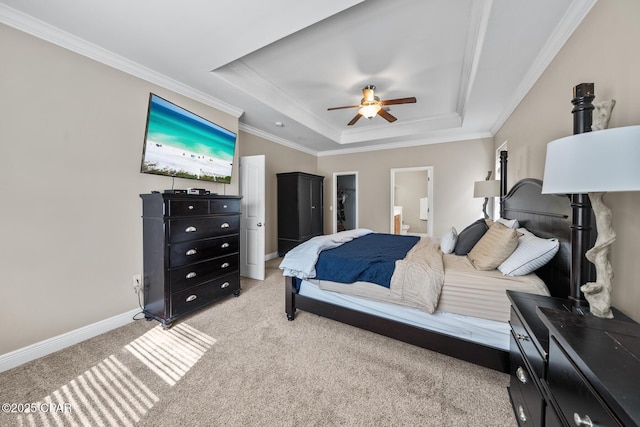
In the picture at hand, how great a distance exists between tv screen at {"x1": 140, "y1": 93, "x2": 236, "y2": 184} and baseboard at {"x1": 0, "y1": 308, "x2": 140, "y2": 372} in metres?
1.47

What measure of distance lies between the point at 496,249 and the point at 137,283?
3.26 meters

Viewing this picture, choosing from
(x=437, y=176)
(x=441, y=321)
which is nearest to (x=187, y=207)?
(x=441, y=321)

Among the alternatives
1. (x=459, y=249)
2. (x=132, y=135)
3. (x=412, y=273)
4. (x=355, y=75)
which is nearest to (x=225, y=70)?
(x=132, y=135)

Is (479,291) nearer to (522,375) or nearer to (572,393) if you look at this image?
(522,375)

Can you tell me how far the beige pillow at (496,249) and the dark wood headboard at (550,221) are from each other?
0.85 ft

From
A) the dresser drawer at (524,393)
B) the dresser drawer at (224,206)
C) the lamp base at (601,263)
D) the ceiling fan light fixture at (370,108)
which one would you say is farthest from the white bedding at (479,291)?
the ceiling fan light fixture at (370,108)

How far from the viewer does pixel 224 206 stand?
276 centimetres

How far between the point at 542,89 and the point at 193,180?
3.79 meters

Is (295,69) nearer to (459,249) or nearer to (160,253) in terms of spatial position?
(160,253)

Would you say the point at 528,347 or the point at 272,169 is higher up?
the point at 272,169

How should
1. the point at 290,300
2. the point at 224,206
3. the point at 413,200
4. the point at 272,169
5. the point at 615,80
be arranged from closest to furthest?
the point at 615,80
the point at 290,300
the point at 224,206
the point at 272,169
the point at 413,200

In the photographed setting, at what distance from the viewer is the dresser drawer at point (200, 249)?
2283 mm

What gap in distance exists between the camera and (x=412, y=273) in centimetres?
182

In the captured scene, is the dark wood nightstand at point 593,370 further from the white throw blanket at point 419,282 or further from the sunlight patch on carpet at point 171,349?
the sunlight patch on carpet at point 171,349
